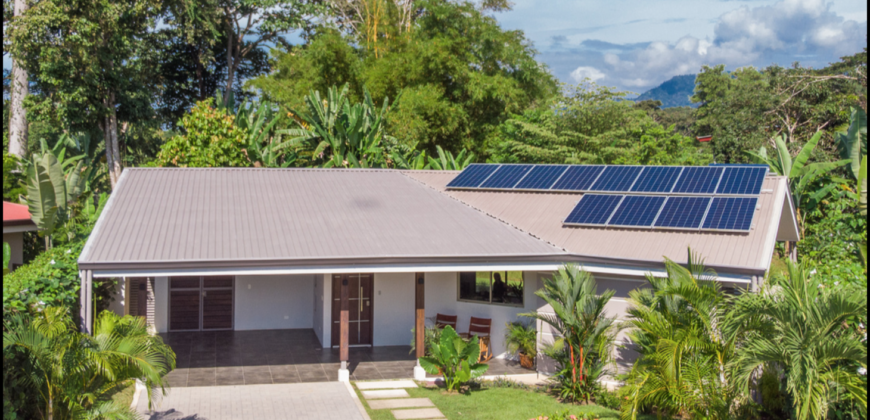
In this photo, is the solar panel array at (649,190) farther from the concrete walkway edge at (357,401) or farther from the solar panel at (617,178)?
the concrete walkway edge at (357,401)

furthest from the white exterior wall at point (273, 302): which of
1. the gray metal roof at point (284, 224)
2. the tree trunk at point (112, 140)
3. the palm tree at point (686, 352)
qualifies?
the tree trunk at point (112, 140)

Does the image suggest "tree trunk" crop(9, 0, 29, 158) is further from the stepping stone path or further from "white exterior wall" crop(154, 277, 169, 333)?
the stepping stone path

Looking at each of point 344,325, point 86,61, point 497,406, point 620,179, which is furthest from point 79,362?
point 86,61

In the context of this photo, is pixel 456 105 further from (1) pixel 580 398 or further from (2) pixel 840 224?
(1) pixel 580 398

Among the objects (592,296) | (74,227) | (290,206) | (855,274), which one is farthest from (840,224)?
(74,227)

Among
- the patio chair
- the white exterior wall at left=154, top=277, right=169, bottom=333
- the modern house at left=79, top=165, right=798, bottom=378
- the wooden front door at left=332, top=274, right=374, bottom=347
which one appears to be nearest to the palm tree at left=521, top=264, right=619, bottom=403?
the modern house at left=79, top=165, right=798, bottom=378
